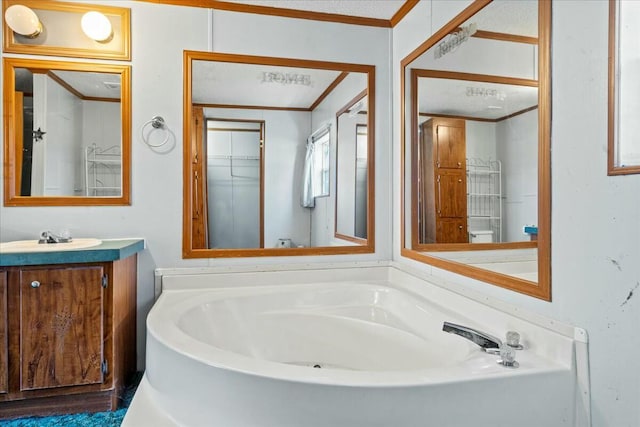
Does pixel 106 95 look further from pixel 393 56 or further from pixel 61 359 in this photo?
pixel 393 56

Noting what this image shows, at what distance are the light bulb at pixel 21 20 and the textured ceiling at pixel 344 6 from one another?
1073 mm

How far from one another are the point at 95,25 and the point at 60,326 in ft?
5.40

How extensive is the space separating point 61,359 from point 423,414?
165 centimetres

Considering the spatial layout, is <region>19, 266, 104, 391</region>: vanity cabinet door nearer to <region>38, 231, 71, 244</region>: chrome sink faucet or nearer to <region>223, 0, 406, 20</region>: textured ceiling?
<region>38, 231, 71, 244</region>: chrome sink faucet

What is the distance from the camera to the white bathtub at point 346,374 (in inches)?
41.9

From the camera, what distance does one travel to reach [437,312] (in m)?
A: 1.79

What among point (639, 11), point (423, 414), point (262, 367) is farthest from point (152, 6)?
point (423, 414)

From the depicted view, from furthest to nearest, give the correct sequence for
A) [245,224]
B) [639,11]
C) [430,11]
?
[245,224], [430,11], [639,11]

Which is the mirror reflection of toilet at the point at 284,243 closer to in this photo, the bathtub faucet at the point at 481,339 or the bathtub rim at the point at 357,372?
the bathtub rim at the point at 357,372

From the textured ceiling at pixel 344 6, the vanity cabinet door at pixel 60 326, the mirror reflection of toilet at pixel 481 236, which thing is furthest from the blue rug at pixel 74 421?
the textured ceiling at pixel 344 6

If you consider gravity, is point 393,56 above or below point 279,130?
above

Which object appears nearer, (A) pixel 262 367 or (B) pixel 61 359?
(A) pixel 262 367

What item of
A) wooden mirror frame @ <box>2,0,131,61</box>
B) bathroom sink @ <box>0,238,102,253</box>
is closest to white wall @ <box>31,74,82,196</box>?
wooden mirror frame @ <box>2,0,131,61</box>

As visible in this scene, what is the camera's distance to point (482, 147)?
5.60 feet
